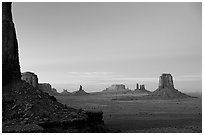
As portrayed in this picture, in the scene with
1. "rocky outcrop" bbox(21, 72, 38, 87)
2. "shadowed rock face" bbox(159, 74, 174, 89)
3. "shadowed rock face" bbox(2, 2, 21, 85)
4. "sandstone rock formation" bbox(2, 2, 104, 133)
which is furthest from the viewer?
"shadowed rock face" bbox(159, 74, 174, 89)

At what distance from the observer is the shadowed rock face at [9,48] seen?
36.7 meters

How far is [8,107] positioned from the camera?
30.7 meters

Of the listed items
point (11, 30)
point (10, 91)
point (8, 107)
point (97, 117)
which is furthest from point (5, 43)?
point (97, 117)

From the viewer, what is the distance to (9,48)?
37.5m

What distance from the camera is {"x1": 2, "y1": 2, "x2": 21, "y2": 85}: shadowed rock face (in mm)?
36656

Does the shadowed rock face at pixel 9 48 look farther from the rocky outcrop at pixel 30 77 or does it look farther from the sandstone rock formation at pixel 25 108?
the rocky outcrop at pixel 30 77

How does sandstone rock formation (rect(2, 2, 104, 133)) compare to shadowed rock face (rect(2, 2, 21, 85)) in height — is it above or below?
below

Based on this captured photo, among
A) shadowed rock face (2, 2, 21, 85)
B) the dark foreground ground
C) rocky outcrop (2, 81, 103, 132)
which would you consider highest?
shadowed rock face (2, 2, 21, 85)

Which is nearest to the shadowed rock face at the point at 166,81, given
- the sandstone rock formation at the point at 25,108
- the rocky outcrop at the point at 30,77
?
the rocky outcrop at the point at 30,77

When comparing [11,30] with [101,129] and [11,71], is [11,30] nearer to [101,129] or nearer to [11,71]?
[11,71]

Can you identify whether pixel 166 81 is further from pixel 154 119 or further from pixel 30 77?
pixel 154 119

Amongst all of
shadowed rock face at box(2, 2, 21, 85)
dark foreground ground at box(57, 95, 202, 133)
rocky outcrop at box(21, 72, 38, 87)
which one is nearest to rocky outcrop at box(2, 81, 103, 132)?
shadowed rock face at box(2, 2, 21, 85)

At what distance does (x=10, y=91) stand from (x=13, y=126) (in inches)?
316

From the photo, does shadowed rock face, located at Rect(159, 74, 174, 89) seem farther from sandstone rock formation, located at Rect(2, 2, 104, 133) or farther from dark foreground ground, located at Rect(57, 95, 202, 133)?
sandstone rock formation, located at Rect(2, 2, 104, 133)
